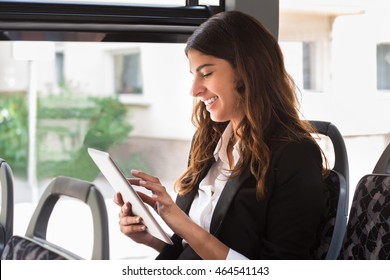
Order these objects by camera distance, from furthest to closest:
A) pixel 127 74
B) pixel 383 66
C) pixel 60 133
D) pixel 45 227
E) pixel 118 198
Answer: pixel 127 74 < pixel 60 133 < pixel 383 66 < pixel 118 198 < pixel 45 227

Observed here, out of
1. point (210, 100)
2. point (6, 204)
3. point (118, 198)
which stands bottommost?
point (6, 204)

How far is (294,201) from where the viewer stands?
4.83 ft

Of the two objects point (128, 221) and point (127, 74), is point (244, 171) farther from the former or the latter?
point (127, 74)

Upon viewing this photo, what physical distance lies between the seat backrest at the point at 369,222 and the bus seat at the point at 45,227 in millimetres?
570

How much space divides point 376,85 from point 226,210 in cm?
178

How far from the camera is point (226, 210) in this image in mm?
1541

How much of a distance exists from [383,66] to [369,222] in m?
1.87

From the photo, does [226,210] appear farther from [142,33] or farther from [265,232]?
[142,33]

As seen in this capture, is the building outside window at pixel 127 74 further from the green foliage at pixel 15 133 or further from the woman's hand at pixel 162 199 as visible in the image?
the woman's hand at pixel 162 199

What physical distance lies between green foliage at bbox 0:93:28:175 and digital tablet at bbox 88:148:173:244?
1944 millimetres

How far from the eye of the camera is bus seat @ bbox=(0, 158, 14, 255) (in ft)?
6.51

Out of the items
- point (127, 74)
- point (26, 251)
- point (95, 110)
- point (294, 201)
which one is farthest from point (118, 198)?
point (127, 74)
